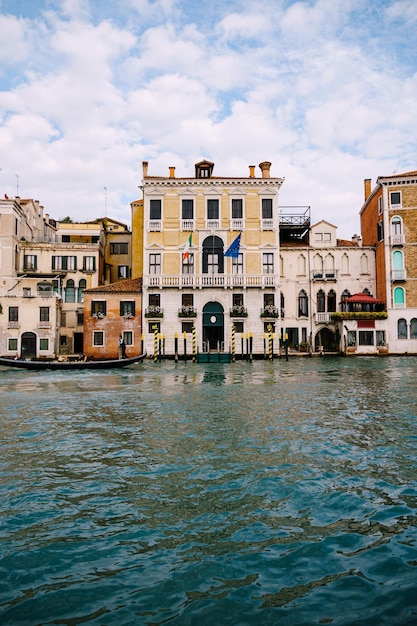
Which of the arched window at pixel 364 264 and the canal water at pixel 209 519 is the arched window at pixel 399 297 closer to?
the arched window at pixel 364 264

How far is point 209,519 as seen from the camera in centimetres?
496

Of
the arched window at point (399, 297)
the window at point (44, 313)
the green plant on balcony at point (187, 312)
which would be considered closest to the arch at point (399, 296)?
the arched window at point (399, 297)

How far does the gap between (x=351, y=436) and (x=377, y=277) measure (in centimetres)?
2746

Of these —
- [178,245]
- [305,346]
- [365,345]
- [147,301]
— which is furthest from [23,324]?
[365,345]

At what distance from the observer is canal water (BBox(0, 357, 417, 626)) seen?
3523 mm

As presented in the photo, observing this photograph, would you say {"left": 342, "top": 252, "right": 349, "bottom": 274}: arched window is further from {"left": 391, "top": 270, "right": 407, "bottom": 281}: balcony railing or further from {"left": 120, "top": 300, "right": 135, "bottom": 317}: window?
{"left": 120, "top": 300, "right": 135, "bottom": 317}: window

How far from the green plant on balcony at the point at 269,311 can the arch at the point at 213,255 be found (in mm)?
3699

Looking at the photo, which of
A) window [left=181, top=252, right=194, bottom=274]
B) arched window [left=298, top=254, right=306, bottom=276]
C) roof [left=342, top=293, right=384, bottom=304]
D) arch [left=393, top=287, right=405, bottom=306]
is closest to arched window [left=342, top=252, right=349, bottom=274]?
roof [left=342, top=293, right=384, bottom=304]

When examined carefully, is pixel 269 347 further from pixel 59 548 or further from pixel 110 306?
pixel 59 548

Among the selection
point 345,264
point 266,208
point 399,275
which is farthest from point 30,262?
point 399,275

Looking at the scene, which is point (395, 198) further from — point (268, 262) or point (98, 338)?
point (98, 338)

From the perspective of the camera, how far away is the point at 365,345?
3203 cm

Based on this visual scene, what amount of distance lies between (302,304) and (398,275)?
6.37 metres

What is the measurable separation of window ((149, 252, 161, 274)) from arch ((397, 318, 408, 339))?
1569 cm
